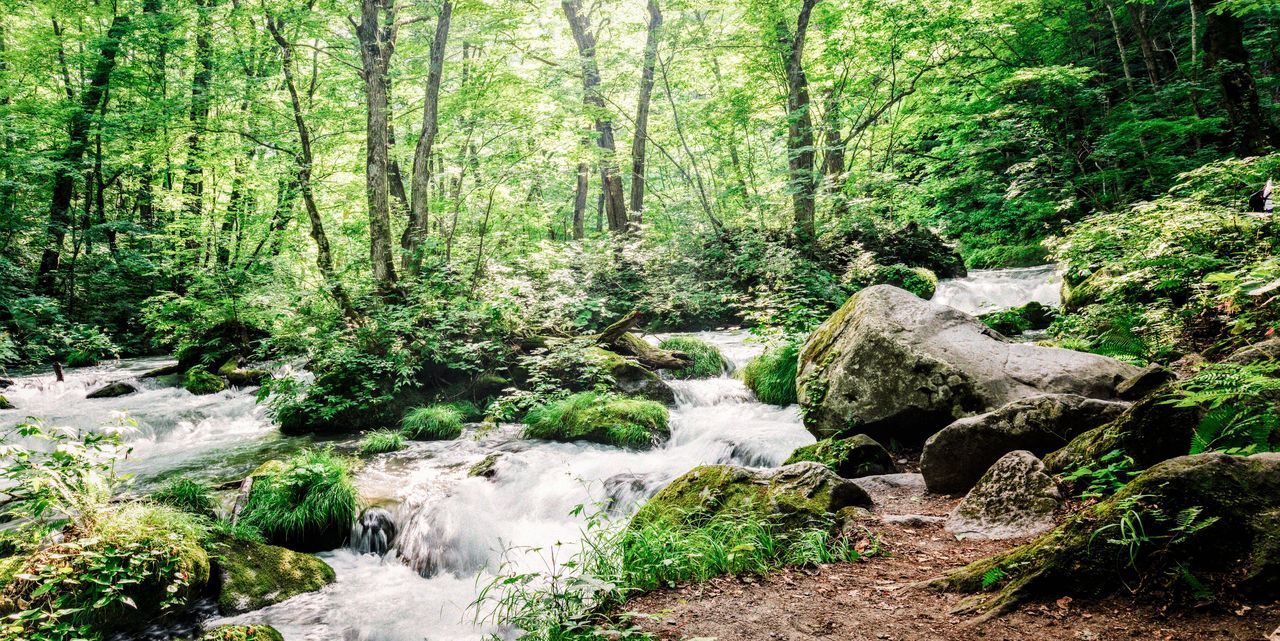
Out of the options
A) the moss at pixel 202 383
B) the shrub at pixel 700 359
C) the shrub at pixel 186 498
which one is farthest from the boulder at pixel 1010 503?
the moss at pixel 202 383

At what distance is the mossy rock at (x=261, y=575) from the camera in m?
4.80

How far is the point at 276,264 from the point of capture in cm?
1251

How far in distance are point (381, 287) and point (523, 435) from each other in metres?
4.55

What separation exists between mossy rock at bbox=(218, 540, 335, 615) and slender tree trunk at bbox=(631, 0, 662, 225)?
500 inches

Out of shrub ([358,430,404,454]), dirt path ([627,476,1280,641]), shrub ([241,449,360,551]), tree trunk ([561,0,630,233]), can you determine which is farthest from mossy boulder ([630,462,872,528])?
tree trunk ([561,0,630,233])

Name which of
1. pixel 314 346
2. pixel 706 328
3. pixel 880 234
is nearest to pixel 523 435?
pixel 314 346

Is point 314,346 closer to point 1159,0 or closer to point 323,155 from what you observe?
point 323,155

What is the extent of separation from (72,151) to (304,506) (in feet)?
51.5

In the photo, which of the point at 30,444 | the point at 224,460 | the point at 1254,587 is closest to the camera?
the point at 1254,587

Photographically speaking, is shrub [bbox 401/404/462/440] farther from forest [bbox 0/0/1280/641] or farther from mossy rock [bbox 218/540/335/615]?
mossy rock [bbox 218/540/335/615]

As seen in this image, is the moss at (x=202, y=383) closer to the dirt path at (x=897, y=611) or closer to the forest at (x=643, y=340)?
the forest at (x=643, y=340)

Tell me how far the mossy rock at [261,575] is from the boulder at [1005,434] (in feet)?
19.0

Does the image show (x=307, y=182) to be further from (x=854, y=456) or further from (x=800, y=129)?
(x=854, y=456)

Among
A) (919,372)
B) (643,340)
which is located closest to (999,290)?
(643,340)
